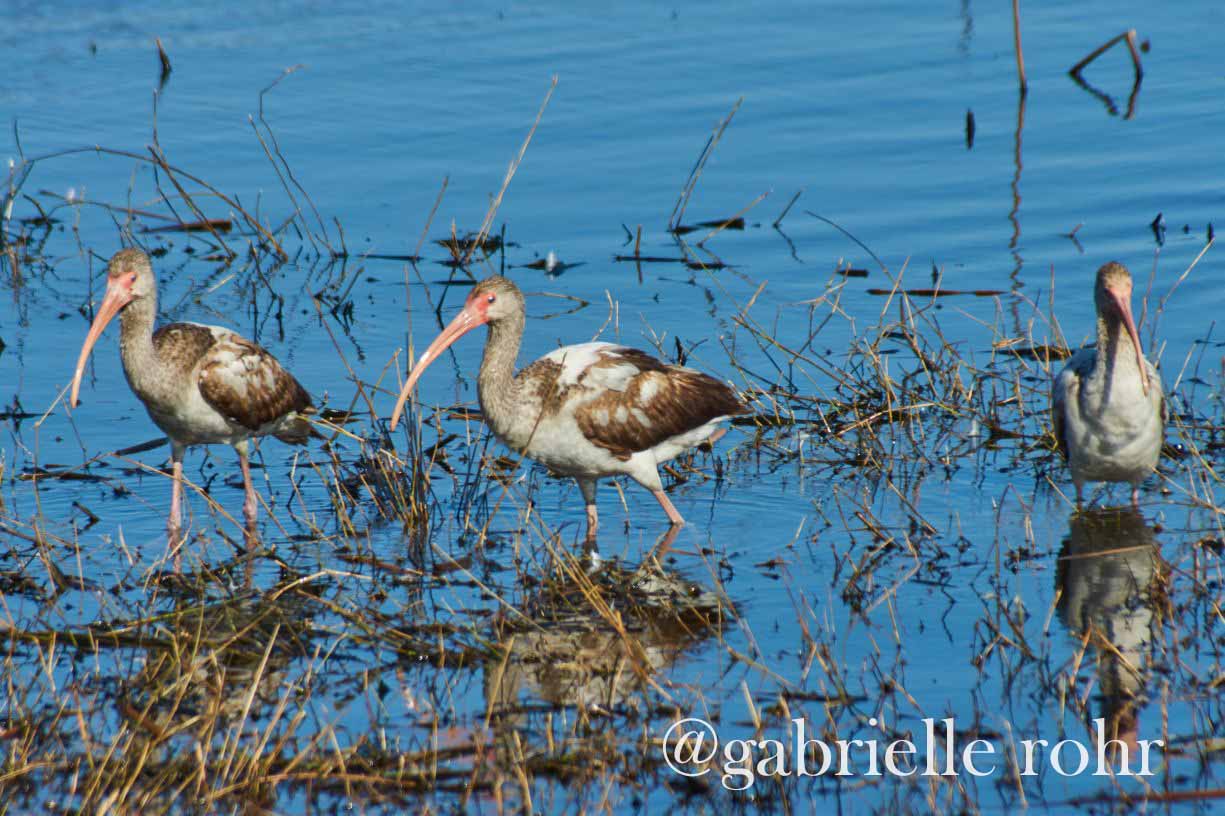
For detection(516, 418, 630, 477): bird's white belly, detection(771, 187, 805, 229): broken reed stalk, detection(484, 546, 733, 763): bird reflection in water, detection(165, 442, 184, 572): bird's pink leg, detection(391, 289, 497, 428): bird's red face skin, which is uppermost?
detection(771, 187, 805, 229): broken reed stalk

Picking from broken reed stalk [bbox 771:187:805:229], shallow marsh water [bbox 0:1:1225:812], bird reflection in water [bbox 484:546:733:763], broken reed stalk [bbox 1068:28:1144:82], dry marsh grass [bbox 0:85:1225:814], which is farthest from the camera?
broken reed stalk [bbox 1068:28:1144:82]

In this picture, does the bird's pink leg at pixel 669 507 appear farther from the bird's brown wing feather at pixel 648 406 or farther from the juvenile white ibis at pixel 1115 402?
the juvenile white ibis at pixel 1115 402

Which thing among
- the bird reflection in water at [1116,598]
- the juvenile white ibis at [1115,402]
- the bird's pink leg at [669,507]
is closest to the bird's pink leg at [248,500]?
the bird's pink leg at [669,507]

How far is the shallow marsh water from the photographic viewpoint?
5.82m

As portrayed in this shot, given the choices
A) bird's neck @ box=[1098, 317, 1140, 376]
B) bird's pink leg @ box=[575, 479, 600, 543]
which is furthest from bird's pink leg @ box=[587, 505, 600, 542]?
bird's neck @ box=[1098, 317, 1140, 376]

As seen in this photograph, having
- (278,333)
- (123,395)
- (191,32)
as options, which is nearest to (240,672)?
(123,395)

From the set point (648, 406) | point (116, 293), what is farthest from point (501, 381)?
point (116, 293)

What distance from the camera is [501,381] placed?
8.15 metres

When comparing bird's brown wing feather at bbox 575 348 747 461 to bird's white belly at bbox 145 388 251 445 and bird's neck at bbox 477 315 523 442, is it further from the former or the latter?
bird's white belly at bbox 145 388 251 445

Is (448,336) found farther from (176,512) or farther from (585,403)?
(176,512)

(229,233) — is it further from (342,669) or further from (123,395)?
(342,669)

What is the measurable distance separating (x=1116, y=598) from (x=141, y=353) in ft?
15.7

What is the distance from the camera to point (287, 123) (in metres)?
15.4

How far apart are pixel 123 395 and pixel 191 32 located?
31.1 ft
